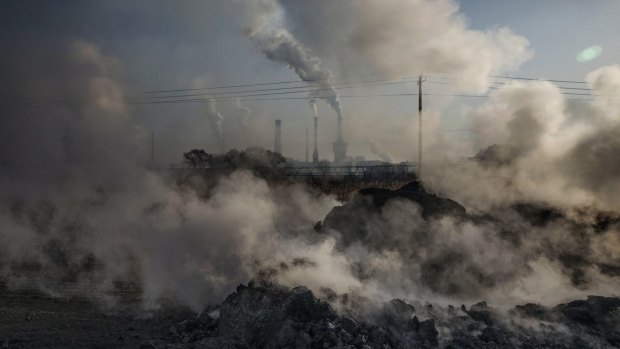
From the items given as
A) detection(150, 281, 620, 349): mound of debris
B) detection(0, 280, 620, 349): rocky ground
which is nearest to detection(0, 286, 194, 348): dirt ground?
detection(0, 280, 620, 349): rocky ground

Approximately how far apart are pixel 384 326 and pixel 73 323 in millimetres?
6420

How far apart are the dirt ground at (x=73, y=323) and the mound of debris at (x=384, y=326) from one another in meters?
0.80

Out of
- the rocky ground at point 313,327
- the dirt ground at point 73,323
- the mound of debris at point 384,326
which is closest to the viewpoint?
the mound of debris at point 384,326

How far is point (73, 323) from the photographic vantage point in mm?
11789

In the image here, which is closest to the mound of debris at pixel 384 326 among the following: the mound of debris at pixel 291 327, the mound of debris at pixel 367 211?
the mound of debris at pixel 291 327

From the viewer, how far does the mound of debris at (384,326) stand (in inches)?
375

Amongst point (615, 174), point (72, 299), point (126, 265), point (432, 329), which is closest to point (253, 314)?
point (432, 329)

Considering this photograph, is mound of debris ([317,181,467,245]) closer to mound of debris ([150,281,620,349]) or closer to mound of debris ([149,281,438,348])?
mound of debris ([150,281,620,349])

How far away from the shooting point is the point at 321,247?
13484 mm

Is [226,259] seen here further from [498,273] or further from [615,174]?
[615,174]

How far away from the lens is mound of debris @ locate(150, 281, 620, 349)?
9531 millimetres

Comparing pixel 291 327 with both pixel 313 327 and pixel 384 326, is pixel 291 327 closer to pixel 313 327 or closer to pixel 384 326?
pixel 313 327

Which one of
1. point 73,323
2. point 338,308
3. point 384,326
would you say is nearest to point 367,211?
point 338,308

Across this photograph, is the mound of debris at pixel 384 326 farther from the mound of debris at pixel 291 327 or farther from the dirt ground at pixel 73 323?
the dirt ground at pixel 73 323
